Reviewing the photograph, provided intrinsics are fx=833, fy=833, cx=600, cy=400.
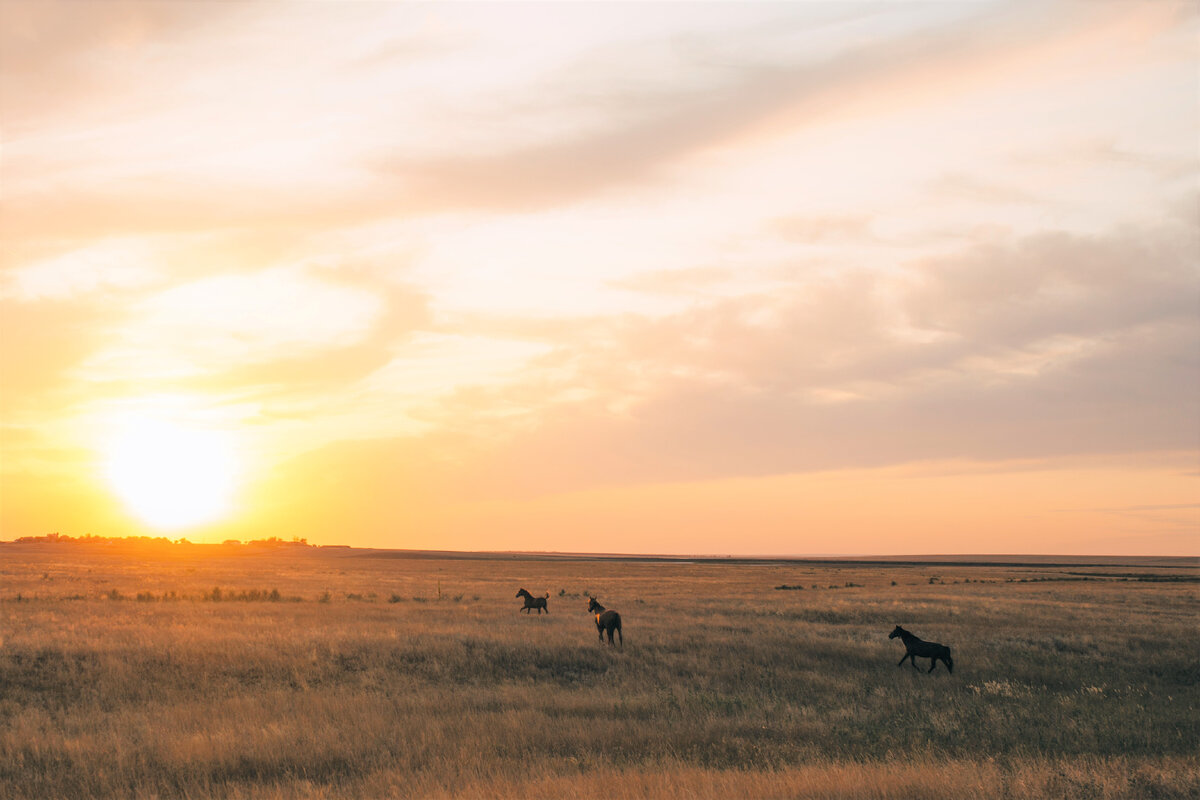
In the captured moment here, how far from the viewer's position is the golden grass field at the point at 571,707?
11.8 metres

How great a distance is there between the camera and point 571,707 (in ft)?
57.5

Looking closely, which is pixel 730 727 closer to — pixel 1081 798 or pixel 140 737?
pixel 1081 798

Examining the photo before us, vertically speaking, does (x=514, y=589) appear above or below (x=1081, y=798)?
below

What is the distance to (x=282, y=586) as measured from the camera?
178ft

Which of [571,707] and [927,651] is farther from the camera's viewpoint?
[927,651]

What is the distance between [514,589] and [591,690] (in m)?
38.3

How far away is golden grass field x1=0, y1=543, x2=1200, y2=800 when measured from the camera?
38.8 feet

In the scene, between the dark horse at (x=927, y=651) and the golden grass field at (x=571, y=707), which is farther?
the dark horse at (x=927, y=651)

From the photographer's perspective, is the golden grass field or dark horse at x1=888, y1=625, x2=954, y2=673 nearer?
the golden grass field

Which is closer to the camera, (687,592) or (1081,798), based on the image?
(1081,798)

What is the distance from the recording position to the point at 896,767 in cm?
1203

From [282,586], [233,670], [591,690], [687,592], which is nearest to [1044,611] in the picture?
[687,592]

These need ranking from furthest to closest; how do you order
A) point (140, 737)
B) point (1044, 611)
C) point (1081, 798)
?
point (1044, 611)
point (140, 737)
point (1081, 798)

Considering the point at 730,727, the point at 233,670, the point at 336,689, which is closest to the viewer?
the point at 730,727
